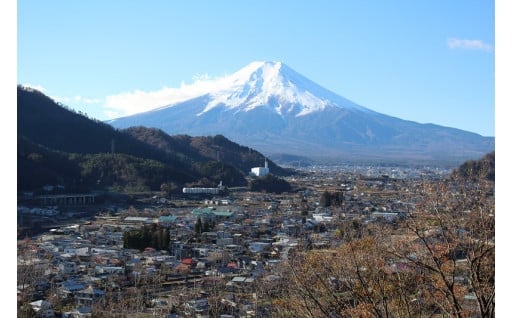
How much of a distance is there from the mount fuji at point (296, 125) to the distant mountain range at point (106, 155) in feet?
35.5

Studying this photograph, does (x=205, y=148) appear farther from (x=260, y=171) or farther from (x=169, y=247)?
(x=169, y=247)

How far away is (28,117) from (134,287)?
13.5 m

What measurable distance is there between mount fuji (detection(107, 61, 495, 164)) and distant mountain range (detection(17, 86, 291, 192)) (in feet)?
35.5

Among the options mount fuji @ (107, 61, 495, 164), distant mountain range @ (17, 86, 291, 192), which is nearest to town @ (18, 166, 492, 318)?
distant mountain range @ (17, 86, 291, 192)

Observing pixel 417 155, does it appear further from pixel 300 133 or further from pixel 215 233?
pixel 215 233

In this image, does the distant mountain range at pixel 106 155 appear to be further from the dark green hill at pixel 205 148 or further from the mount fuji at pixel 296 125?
the mount fuji at pixel 296 125

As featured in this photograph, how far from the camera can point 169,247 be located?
25.0 ft

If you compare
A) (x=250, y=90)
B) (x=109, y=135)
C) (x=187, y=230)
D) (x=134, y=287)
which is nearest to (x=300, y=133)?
(x=250, y=90)

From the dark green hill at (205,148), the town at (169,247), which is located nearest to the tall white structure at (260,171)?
the dark green hill at (205,148)

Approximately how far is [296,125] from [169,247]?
35840 mm

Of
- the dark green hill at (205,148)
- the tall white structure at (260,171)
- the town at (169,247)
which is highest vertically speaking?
the dark green hill at (205,148)

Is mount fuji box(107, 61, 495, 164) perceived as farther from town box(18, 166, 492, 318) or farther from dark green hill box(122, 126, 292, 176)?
town box(18, 166, 492, 318)

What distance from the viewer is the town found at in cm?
474

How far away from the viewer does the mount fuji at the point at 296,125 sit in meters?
36.4
